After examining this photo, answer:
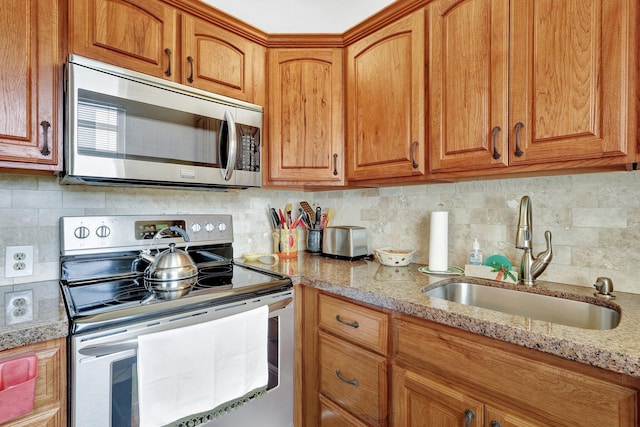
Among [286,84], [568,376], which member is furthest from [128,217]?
[568,376]

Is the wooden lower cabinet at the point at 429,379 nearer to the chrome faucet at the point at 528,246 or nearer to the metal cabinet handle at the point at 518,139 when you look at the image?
the chrome faucet at the point at 528,246

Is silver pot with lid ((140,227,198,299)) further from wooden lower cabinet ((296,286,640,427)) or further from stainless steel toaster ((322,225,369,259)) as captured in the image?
stainless steel toaster ((322,225,369,259))

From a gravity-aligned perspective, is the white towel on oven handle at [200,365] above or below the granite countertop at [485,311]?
below

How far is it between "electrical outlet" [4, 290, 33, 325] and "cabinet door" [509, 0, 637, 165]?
5.36 feet

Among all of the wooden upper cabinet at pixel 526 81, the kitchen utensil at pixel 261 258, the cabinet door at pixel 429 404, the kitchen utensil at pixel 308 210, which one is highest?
the wooden upper cabinet at pixel 526 81

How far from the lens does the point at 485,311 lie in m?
0.94

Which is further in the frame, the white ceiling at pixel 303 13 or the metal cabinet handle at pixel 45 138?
the white ceiling at pixel 303 13

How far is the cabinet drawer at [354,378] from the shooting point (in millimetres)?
1157

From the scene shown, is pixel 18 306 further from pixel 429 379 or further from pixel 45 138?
pixel 429 379

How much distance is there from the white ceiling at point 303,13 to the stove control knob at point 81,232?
140 centimetres

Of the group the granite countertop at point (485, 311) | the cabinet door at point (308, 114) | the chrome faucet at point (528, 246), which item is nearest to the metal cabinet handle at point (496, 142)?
the chrome faucet at point (528, 246)

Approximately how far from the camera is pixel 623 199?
1122 mm

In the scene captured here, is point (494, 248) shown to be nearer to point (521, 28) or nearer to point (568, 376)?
point (568, 376)

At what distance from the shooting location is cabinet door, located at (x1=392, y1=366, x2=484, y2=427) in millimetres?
905
